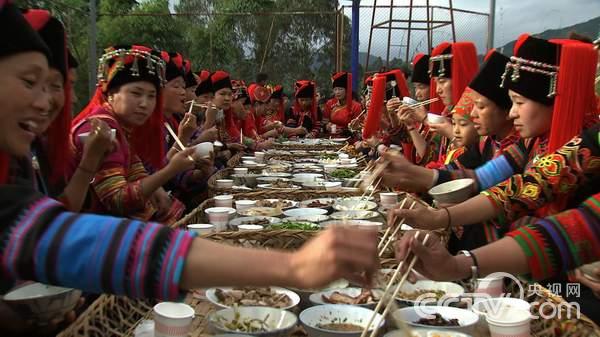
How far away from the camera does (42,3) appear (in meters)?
8.34

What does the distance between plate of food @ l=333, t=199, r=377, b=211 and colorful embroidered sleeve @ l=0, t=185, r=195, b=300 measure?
220cm

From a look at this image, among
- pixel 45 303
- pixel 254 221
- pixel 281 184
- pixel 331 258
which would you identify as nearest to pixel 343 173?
pixel 281 184

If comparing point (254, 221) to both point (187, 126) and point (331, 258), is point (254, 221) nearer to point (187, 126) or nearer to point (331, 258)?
point (187, 126)

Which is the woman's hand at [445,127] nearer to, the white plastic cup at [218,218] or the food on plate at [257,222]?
the food on plate at [257,222]

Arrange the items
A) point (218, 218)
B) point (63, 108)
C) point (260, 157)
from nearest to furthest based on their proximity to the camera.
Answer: point (63, 108) < point (218, 218) < point (260, 157)

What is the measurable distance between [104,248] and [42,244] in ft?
0.37

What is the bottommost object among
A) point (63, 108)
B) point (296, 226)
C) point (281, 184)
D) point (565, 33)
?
point (281, 184)

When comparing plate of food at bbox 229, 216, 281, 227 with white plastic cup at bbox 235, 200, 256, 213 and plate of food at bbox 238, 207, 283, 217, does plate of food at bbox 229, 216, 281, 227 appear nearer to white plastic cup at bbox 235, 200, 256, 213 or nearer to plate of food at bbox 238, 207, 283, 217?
plate of food at bbox 238, 207, 283, 217

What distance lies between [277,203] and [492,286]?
5.67 ft

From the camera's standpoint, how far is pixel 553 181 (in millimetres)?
1966

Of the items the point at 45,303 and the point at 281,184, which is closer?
the point at 45,303

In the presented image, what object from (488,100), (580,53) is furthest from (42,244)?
(488,100)

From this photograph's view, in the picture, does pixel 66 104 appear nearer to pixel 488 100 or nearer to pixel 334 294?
pixel 334 294

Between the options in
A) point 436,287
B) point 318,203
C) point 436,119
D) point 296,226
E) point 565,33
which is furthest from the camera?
point 436,119
